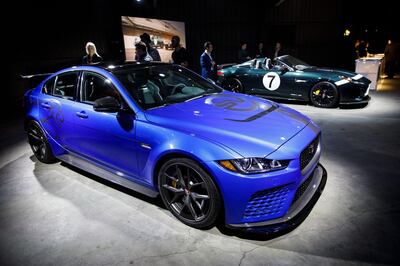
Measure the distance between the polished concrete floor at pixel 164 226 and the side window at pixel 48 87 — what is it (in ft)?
3.66

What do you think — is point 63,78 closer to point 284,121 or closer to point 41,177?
point 41,177

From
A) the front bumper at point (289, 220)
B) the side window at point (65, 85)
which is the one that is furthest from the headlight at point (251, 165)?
the side window at point (65, 85)

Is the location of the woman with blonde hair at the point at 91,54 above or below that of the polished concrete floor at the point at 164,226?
above

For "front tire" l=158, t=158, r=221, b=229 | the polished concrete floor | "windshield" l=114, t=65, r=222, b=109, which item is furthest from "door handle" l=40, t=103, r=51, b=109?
"front tire" l=158, t=158, r=221, b=229

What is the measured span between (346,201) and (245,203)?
4.76ft

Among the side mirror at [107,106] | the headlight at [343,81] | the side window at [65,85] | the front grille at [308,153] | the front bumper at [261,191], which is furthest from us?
the headlight at [343,81]

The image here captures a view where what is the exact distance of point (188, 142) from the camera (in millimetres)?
2537

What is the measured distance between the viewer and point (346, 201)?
10.3 feet

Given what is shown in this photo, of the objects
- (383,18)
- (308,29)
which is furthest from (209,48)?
(383,18)

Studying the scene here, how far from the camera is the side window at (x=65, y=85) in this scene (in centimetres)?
382

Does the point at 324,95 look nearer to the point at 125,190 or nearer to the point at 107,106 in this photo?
the point at 125,190

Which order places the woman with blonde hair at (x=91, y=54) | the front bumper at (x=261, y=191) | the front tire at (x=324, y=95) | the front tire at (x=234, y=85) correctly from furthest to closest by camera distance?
the front tire at (x=234, y=85)
the front tire at (x=324, y=95)
the woman with blonde hair at (x=91, y=54)
the front bumper at (x=261, y=191)

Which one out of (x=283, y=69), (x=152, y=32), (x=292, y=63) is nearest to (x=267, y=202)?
(x=283, y=69)

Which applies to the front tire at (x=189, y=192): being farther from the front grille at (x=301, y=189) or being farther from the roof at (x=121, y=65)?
the roof at (x=121, y=65)
